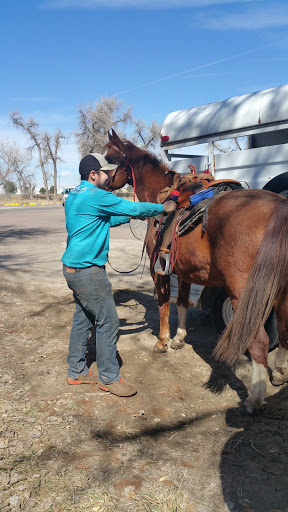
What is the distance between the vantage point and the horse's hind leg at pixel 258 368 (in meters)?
3.37

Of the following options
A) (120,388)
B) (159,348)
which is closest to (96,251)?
(120,388)

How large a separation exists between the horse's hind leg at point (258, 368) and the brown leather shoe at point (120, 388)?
1.02 m

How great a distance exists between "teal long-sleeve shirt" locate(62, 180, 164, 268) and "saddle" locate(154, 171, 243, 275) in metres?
0.34

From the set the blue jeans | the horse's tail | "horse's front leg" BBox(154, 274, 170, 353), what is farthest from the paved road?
the horse's tail

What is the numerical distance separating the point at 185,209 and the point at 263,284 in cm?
126

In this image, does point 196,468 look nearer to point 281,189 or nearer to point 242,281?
point 242,281

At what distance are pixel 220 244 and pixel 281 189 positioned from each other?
172 centimetres

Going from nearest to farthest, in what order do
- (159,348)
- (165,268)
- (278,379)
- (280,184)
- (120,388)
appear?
(120,388), (278,379), (165,268), (280,184), (159,348)

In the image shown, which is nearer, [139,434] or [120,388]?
[139,434]

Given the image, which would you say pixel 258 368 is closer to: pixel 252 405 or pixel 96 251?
pixel 252 405

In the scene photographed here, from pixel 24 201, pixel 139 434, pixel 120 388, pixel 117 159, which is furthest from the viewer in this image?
pixel 24 201

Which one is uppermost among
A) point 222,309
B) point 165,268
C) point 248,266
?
point 248,266

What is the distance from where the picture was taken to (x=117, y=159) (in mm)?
5062

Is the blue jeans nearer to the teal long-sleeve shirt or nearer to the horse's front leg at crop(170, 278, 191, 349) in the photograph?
Result: the teal long-sleeve shirt
